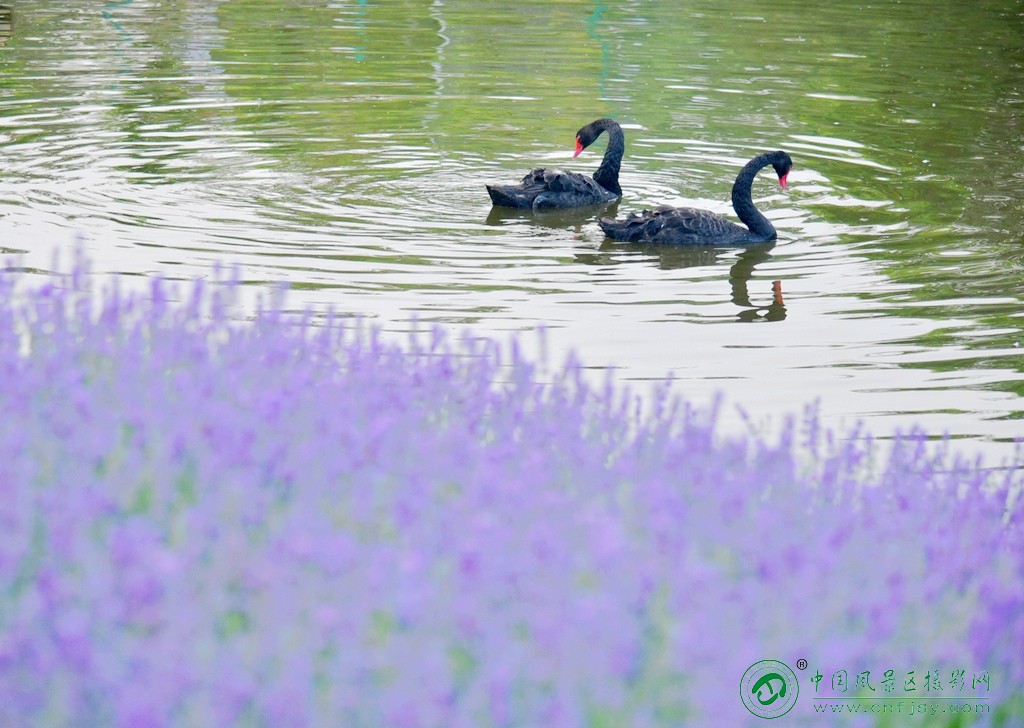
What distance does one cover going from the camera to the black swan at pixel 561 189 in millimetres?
12594

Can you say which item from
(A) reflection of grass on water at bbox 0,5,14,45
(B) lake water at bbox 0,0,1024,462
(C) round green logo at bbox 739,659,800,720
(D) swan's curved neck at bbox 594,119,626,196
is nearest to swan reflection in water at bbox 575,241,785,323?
(B) lake water at bbox 0,0,1024,462

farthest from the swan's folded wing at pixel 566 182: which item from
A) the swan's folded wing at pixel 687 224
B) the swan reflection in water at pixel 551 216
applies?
the swan's folded wing at pixel 687 224

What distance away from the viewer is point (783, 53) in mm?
23656

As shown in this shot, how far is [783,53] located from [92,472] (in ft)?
69.6

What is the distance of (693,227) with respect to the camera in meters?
11.5

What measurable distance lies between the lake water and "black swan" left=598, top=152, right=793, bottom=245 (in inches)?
9.0

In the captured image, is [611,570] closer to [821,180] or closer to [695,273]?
[695,273]

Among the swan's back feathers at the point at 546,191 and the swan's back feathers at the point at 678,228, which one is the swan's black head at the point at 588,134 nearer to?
the swan's back feathers at the point at 546,191

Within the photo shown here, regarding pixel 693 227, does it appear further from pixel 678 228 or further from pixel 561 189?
pixel 561 189

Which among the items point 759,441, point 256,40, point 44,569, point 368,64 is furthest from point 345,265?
point 256,40

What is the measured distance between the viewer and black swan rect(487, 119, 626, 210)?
12.6 m

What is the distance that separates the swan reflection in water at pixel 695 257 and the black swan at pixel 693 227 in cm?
7

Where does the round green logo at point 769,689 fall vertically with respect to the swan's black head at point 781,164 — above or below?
above

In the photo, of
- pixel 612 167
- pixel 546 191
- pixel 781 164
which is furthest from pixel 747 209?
pixel 612 167
